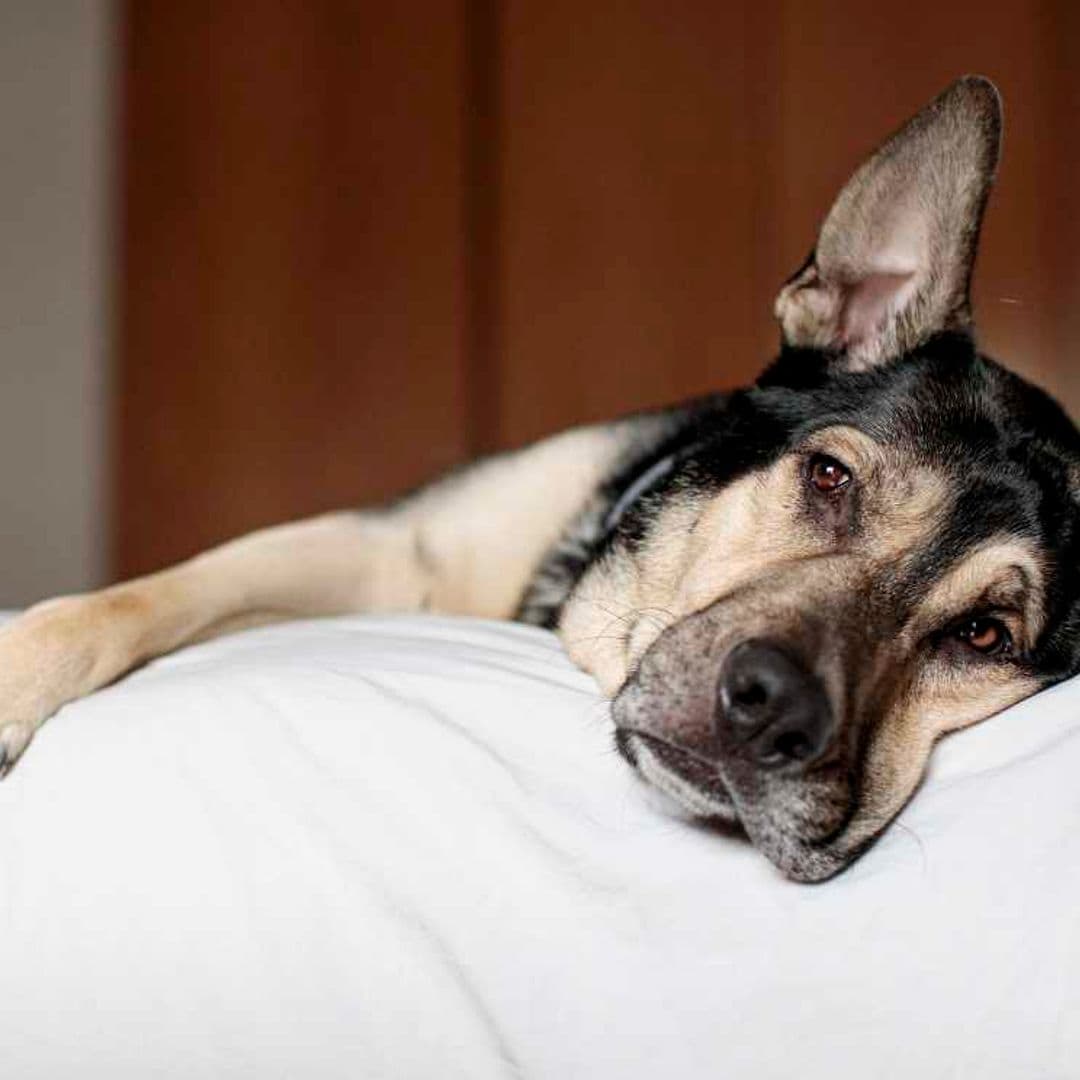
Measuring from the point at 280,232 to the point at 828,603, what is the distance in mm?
3779

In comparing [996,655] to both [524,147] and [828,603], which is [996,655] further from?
[524,147]

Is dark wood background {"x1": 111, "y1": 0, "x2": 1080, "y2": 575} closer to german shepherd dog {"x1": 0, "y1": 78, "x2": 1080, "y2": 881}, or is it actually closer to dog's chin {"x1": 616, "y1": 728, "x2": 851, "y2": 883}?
german shepherd dog {"x1": 0, "y1": 78, "x2": 1080, "y2": 881}

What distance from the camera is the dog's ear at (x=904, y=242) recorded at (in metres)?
1.81

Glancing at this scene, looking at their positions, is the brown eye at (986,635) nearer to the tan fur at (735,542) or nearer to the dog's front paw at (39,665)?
the tan fur at (735,542)

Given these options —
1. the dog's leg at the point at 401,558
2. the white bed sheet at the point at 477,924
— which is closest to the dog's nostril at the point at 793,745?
the white bed sheet at the point at 477,924

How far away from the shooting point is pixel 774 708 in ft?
4.71

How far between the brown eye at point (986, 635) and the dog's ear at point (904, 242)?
43cm

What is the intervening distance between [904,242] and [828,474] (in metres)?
0.39

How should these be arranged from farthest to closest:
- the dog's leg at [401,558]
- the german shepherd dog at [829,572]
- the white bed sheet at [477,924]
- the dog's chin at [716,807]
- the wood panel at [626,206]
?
the wood panel at [626,206] < the dog's leg at [401,558] < the german shepherd dog at [829,572] < the dog's chin at [716,807] < the white bed sheet at [477,924]

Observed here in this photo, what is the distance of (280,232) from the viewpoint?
500cm

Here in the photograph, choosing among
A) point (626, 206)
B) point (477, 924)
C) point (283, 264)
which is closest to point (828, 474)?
point (477, 924)

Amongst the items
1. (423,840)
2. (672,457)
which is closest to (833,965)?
(423,840)

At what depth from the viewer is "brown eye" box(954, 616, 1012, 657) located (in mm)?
1706

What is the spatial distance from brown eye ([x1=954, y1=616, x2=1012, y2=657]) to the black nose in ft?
1.07
